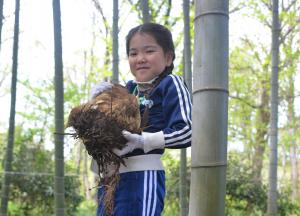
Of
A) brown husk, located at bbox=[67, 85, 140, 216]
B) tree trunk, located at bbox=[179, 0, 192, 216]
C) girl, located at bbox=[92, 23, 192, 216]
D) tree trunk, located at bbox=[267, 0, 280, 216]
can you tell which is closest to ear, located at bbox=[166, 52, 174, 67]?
girl, located at bbox=[92, 23, 192, 216]

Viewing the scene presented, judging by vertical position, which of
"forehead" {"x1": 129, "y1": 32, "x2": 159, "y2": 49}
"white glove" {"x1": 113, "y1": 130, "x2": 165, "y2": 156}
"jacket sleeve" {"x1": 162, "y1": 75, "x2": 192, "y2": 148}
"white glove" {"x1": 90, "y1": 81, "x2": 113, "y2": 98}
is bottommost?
"white glove" {"x1": 113, "y1": 130, "x2": 165, "y2": 156}

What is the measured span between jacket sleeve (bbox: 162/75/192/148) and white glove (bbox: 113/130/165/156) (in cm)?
2

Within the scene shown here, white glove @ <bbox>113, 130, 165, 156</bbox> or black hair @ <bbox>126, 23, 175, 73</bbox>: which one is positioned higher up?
black hair @ <bbox>126, 23, 175, 73</bbox>

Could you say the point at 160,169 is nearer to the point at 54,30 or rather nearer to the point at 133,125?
the point at 133,125

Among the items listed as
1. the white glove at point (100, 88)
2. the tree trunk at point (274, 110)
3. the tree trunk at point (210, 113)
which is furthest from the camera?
the tree trunk at point (274, 110)

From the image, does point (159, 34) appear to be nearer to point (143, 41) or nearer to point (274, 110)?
point (143, 41)

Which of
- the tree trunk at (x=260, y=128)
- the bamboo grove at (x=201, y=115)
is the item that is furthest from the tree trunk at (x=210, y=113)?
the tree trunk at (x=260, y=128)

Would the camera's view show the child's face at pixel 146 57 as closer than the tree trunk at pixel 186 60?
Yes

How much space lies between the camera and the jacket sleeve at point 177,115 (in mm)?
1277

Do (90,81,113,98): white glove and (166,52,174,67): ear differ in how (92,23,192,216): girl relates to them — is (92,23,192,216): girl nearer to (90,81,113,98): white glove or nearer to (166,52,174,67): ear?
(166,52,174,67): ear

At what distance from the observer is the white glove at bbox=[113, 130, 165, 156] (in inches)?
48.5

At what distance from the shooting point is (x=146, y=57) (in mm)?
1444

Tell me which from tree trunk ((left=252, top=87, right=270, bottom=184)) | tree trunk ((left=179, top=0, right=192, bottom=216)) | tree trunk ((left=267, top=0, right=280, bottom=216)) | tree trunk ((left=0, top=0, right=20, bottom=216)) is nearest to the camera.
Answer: tree trunk ((left=179, top=0, right=192, bottom=216))

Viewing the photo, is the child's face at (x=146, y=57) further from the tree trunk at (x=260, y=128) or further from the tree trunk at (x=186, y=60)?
the tree trunk at (x=260, y=128)
